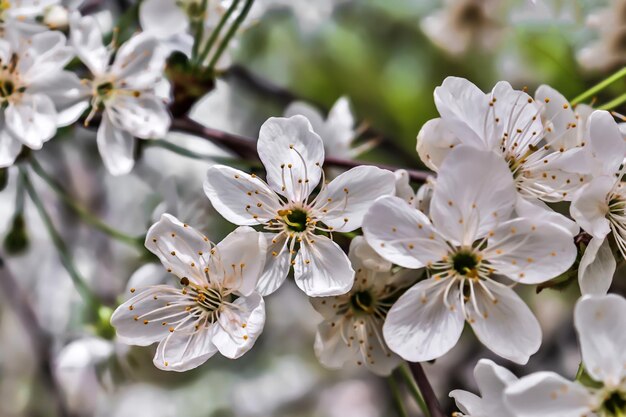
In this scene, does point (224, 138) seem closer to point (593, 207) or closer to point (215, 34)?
point (215, 34)

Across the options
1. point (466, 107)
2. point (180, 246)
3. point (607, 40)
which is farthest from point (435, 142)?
point (607, 40)

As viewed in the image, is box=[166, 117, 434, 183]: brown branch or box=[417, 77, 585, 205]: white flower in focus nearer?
box=[417, 77, 585, 205]: white flower in focus

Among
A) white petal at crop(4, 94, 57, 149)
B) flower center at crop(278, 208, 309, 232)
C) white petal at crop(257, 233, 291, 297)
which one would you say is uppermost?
flower center at crop(278, 208, 309, 232)

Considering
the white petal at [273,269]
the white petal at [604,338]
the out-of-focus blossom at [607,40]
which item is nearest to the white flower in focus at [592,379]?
the white petal at [604,338]

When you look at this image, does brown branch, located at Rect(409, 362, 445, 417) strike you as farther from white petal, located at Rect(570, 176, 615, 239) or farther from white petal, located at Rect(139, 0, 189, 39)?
white petal, located at Rect(139, 0, 189, 39)

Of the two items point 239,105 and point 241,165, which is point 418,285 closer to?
point 241,165

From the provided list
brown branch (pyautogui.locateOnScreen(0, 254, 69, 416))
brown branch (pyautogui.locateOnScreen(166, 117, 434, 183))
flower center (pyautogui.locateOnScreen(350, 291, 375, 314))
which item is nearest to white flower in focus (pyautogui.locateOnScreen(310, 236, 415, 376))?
flower center (pyautogui.locateOnScreen(350, 291, 375, 314))
